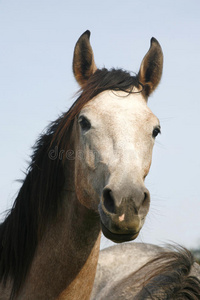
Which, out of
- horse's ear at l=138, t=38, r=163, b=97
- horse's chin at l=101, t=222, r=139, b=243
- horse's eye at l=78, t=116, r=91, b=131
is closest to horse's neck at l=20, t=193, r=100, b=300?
horse's chin at l=101, t=222, r=139, b=243

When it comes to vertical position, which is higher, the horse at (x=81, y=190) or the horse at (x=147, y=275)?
the horse at (x=81, y=190)

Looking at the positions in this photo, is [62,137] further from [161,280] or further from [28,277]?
[161,280]

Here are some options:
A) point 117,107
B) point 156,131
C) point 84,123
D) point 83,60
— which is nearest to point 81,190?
point 84,123

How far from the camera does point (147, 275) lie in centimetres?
416

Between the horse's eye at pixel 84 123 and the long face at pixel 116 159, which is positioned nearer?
the long face at pixel 116 159

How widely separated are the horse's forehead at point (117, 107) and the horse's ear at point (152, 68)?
442 mm

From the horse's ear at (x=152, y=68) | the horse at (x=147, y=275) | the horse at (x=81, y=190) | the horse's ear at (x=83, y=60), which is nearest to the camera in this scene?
the horse at (x=81, y=190)

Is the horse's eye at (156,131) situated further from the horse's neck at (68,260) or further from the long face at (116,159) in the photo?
the horse's neck at (68,260)

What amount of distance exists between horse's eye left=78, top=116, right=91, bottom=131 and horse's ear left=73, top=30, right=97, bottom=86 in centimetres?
64

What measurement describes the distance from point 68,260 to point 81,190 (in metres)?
0.63

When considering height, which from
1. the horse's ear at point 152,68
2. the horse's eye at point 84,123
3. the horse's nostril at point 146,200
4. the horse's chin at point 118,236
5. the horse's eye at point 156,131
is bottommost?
the horse's chin at point 118,236

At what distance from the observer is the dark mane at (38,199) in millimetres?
3492

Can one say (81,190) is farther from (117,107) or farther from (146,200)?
(117,107)

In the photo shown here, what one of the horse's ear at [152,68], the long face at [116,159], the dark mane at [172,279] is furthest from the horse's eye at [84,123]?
the dark mane at [172,279]
